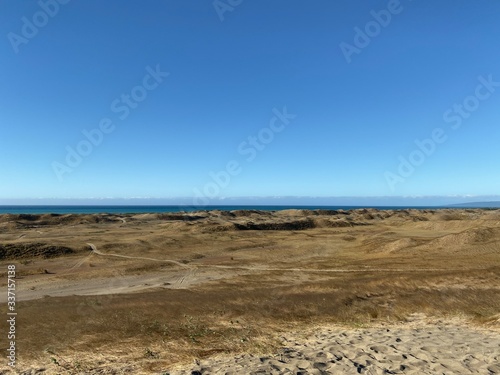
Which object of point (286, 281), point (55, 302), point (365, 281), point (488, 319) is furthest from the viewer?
point (286, 281)

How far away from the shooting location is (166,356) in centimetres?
1351

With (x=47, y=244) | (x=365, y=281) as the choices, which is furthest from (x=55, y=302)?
(x=47, y=244)

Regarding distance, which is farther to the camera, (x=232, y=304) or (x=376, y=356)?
(x=232, y=304)

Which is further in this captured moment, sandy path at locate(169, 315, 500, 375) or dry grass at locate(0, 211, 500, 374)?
dry grass at locate(0, 211, 500, 374)

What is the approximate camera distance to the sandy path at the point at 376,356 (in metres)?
10.9

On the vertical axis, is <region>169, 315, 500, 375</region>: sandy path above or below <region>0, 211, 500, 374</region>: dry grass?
above

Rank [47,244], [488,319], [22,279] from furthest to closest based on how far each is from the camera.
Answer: [47,244], [22,279], [488,319]

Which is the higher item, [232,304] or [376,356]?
[376,356]

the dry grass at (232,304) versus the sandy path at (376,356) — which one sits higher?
the sandy path at (376,356)

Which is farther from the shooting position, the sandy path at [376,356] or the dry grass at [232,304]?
the dry grass at [232,304]

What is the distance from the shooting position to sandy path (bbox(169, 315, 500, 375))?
10859 millimetres

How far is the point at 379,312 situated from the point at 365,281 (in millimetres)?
7494

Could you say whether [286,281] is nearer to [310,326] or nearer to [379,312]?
[379,312]

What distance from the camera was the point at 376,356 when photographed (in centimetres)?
1198
